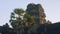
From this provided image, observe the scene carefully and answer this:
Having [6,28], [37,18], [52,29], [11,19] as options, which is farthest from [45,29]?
[37,18]

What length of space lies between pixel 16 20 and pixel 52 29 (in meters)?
10.3

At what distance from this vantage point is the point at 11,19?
51188 mm

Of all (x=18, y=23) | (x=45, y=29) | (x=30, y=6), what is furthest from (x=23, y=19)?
(x=30, y=6)

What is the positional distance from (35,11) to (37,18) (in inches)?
118

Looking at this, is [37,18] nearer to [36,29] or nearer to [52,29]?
[36,29]

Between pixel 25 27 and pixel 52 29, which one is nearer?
pixel 52 29

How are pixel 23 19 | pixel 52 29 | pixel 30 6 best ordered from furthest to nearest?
pixel 30 6
pixel 23 19
pixel 52 29

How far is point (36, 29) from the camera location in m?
52.2

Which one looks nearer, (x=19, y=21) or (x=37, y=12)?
(x=19, y=21)

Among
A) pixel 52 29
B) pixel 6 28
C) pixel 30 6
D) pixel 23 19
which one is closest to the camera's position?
pixel 52 29

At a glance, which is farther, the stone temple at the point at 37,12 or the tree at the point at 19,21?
the stone temple at the point at 37,12

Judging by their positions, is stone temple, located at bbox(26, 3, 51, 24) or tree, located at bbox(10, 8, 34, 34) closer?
tree, located at bbox(10, 8, 34, 34)

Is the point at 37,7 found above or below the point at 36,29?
above

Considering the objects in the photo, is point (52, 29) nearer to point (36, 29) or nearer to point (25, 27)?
point (36, 29)
